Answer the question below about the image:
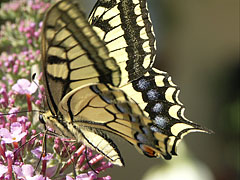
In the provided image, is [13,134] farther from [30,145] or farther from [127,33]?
[127,33]

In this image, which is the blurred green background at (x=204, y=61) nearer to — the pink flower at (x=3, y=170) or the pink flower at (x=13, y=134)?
the pink flower at (x=13, y=134)

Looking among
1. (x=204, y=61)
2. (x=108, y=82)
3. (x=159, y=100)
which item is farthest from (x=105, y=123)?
(x=204, y=61)

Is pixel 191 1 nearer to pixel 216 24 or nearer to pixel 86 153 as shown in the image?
pixel 216 24

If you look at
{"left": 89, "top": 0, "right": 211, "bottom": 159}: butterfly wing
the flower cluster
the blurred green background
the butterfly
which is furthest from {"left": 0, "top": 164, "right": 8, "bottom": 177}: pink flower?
the blurred green background

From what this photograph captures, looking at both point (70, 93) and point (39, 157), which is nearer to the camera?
point (70, 93)

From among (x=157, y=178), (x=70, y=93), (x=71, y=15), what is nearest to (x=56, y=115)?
(x=70, y=93)

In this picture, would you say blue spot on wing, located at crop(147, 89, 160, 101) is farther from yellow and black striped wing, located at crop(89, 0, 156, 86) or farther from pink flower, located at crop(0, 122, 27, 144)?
pink flower, located at crop(0, 122, 27, 144)

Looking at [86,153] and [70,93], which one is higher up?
[70,93]
